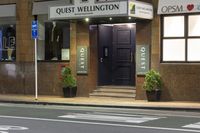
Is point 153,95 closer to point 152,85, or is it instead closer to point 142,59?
point 152,85

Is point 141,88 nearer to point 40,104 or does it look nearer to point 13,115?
point 40,104

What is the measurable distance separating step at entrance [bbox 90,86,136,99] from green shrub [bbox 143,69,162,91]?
1401mm

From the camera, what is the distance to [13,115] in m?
16.3

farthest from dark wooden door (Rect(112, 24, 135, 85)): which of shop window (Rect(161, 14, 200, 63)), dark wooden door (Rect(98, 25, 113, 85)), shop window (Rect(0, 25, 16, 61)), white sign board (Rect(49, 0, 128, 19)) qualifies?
shop window (Rect(0, 25, 16, 61))

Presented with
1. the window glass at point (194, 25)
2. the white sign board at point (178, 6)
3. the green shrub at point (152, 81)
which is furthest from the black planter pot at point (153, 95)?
the white sign board at point (178, 6)

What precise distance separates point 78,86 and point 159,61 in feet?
13.8

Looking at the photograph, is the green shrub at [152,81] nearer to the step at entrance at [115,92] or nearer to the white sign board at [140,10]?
the step at entrance at [115,92]

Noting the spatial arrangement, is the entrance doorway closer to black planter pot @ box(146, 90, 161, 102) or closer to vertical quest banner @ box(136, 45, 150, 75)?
vertical quest banner @ box(136, 45, 150, 75)

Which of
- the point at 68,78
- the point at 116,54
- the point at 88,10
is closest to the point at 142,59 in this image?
the point at 116,54

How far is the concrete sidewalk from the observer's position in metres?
18.6

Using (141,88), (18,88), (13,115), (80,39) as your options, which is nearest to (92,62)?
(80,39)

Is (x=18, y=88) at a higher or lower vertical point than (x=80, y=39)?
lower

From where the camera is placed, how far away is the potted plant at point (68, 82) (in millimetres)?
22719

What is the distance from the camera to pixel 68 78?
2267 cm
